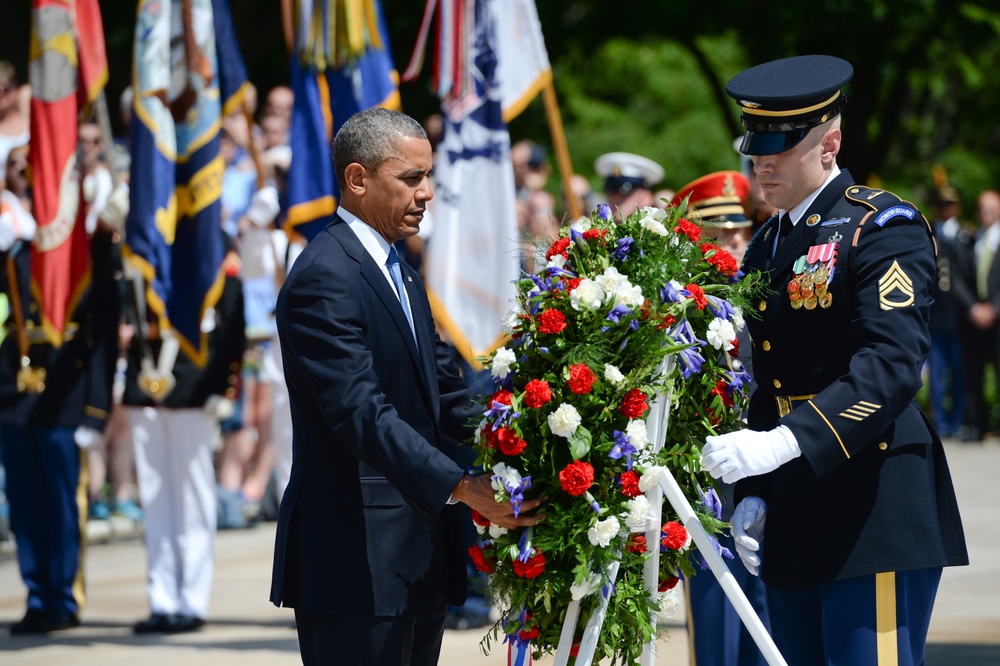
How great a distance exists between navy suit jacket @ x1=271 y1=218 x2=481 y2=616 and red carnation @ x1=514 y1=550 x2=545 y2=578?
0.27m

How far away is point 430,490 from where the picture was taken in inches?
155

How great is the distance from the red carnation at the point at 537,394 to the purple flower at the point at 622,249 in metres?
0.41

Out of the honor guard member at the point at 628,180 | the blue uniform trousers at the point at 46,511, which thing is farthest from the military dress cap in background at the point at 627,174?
the blue uniform trousers at the point at 46,511

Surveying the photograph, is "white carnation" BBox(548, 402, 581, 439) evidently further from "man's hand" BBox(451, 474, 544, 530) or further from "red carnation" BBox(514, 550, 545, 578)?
"red carnation" BBox(514, 550, 545, 578)

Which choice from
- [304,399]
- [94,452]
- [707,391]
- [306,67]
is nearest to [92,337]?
[306,67]

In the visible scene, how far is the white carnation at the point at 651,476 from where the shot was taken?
3855 mm

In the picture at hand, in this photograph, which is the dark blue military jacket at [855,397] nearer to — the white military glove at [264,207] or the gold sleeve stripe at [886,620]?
the gold sleeve stripe at [886,620]

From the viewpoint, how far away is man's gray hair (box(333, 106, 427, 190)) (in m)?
4.19

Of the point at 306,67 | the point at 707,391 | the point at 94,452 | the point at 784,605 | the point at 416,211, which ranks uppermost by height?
the point at 306,67

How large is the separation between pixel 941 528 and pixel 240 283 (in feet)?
17.2

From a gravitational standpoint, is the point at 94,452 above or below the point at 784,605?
below

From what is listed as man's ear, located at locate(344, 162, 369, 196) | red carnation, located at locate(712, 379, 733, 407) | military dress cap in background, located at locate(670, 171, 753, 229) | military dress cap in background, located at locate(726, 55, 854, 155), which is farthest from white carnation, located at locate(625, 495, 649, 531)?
military dress cap in background, located at locate(670, 171, 753, 229)

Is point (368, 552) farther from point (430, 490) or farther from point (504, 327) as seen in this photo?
point (504, 327)

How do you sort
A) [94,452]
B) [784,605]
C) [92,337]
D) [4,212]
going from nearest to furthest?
1. [784,605]
2. [92,337]
3. [4,212]
4. [94,452]
